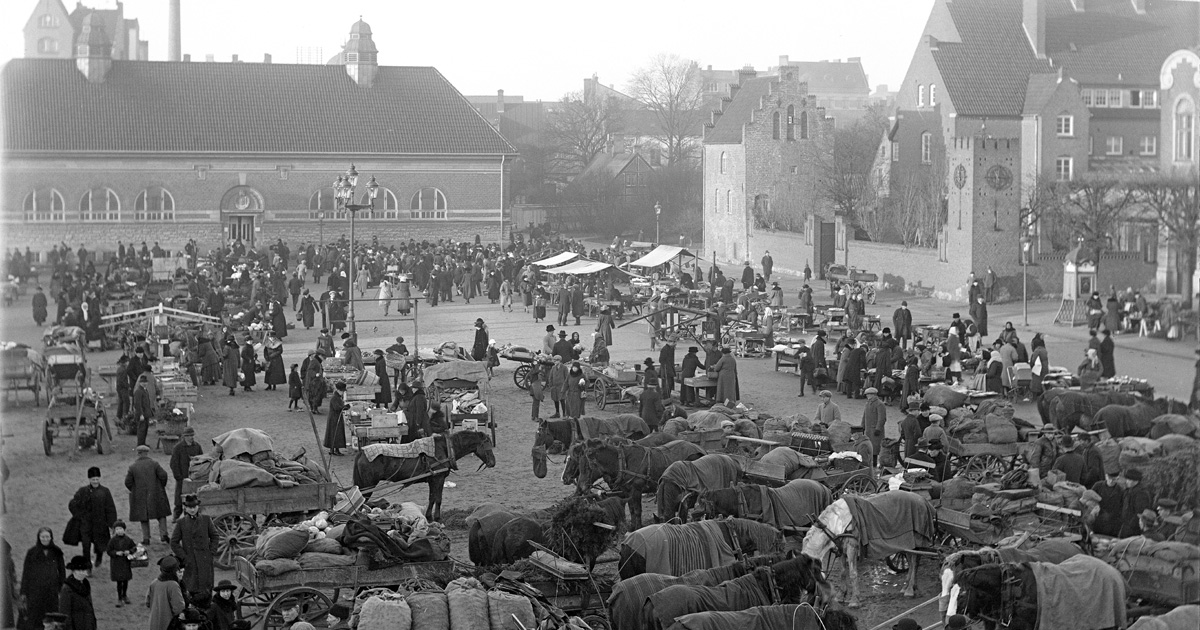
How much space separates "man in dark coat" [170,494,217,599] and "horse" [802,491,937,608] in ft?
17.0

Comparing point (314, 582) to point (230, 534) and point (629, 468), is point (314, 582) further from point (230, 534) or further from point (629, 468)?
point (629, 468)

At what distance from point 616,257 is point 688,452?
1284 inches

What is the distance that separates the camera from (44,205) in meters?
54.0

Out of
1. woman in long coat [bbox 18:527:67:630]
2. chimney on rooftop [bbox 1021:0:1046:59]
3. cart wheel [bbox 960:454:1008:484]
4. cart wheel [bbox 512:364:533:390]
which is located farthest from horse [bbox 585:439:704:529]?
chimney on rooftop [bbox 1021:0:1046:59]

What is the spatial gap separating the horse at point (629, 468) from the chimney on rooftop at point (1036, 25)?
41.5 m

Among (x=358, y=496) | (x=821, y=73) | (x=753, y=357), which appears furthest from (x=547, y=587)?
(x=821, y=73)

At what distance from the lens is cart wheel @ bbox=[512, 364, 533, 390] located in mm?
24688

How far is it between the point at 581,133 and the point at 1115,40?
118ft

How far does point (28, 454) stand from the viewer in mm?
18953

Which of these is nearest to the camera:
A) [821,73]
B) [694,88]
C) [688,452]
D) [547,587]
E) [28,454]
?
[547,587]

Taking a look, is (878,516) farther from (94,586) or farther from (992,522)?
(94,586)

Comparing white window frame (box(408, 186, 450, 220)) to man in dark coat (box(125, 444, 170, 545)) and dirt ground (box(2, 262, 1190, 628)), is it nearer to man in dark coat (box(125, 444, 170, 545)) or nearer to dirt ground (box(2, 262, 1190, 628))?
dirt ground (box(2, 262, 1190, 628))

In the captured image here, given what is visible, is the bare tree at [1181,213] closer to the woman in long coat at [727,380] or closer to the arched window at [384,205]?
the woman in long coat at [727,380]

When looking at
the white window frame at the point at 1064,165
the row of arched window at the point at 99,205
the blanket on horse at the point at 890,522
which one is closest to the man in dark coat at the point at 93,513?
the blanket on horse at the point at 890,522
